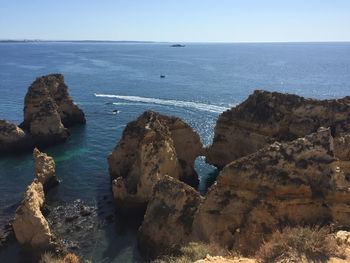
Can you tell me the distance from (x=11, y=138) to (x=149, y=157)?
29.8 meters

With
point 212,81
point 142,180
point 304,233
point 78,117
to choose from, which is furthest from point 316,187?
point 212,81

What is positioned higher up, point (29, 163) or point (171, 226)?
point (171, 226)

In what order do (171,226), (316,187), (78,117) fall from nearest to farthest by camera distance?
(316,187)
(171,226)
(78,117)

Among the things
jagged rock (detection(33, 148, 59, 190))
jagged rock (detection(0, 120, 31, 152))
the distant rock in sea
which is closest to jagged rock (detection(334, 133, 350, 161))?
jagged rock (detection(33, 148, 59, 190))

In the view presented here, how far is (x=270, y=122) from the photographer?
1773 inches

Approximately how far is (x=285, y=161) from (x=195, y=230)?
7.01 m

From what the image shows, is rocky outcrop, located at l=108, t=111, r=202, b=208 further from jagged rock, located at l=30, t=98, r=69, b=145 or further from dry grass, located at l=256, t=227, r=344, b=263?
dry grass, located at l=256, t=227, r=344, b=263

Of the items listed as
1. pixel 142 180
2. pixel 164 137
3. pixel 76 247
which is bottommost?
pixel 76 247

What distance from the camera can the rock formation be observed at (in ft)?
72.5

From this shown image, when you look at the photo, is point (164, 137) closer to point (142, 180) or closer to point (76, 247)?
point (142, 180)

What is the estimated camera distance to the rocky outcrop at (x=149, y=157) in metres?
39.8

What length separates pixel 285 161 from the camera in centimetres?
2333

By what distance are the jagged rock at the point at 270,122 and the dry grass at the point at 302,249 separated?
27153mm

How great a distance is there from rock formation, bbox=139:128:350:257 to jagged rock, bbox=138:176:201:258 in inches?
120
